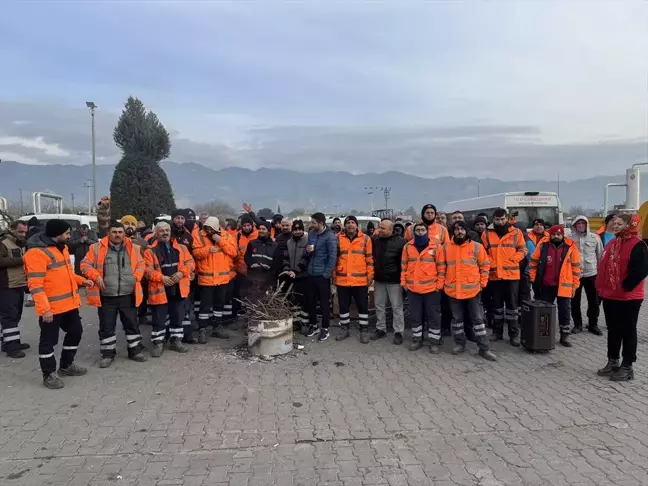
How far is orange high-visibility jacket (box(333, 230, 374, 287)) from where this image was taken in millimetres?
6934

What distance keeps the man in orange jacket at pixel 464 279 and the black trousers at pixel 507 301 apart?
67cm

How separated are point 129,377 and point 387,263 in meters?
3.94

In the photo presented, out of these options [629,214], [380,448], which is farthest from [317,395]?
[629,214]

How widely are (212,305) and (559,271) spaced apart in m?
5.39

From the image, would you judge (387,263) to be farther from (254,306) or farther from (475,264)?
A: (254,306)

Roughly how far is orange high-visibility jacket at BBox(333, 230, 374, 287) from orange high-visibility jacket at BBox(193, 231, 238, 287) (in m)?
1.77

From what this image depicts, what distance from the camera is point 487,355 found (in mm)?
6031

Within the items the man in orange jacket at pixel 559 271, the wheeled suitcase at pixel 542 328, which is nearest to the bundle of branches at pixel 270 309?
the wheeled suitcase at pixel 542 328

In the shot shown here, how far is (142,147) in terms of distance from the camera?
18.8 meters

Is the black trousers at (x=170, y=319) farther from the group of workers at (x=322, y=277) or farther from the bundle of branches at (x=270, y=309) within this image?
the bundle of branches at (x=270, y=309)

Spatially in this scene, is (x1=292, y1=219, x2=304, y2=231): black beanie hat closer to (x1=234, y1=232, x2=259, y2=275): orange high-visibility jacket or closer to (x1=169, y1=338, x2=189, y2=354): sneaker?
(x1=234, y1=232, x2=259, y2=275): orange high-visibility jacket

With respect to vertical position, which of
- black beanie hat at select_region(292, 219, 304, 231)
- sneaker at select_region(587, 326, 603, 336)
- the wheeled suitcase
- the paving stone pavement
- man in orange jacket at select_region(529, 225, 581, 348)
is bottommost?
the paving stone pavement

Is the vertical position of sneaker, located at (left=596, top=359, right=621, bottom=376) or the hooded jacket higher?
the hooded jacket

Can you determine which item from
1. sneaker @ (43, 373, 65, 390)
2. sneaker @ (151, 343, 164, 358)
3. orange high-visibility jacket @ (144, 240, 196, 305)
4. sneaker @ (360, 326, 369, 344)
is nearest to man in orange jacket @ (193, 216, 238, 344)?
orange high-visibility jacket @ (144, 240, 196, 305)
